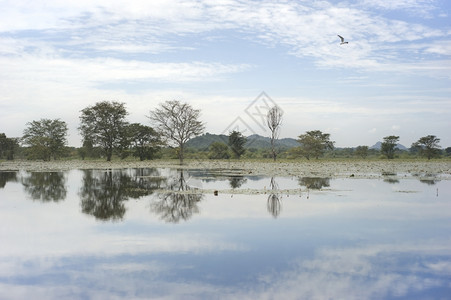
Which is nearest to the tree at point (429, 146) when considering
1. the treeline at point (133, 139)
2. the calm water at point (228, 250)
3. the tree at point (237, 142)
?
the treeline at point (133, 139)

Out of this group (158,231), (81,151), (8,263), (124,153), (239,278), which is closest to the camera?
(239,278)

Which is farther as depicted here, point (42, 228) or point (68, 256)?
point (42, 228)

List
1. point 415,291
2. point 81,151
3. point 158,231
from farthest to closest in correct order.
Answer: point 81,151 → point 158,231 → point 415,291

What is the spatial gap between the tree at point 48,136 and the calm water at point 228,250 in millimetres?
61148

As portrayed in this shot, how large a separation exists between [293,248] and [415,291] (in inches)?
111

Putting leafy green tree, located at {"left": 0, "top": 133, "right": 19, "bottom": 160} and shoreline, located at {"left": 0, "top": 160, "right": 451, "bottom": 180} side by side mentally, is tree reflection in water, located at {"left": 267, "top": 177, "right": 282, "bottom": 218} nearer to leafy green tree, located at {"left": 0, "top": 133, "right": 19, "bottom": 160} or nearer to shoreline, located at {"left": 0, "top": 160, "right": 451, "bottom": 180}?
shoreline, located at {"left": 0, "top": 160, "right": 451, "bottom": 180}

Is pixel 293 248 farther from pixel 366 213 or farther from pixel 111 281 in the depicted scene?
pixel 366 213

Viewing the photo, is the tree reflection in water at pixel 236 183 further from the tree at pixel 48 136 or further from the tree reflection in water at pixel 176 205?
the tree at pixel 48 136

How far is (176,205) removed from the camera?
15102 millimetres

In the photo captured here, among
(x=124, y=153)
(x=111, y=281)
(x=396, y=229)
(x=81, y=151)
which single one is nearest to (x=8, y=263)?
(x=111, y=281)

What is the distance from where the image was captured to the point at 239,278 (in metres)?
6.79

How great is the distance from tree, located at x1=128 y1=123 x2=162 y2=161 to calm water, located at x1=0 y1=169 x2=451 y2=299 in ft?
164

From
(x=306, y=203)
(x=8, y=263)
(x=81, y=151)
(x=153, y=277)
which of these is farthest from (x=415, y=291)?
(x=81, y=151)

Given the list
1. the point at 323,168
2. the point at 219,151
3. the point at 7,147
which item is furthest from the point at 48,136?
the point at 323,168
